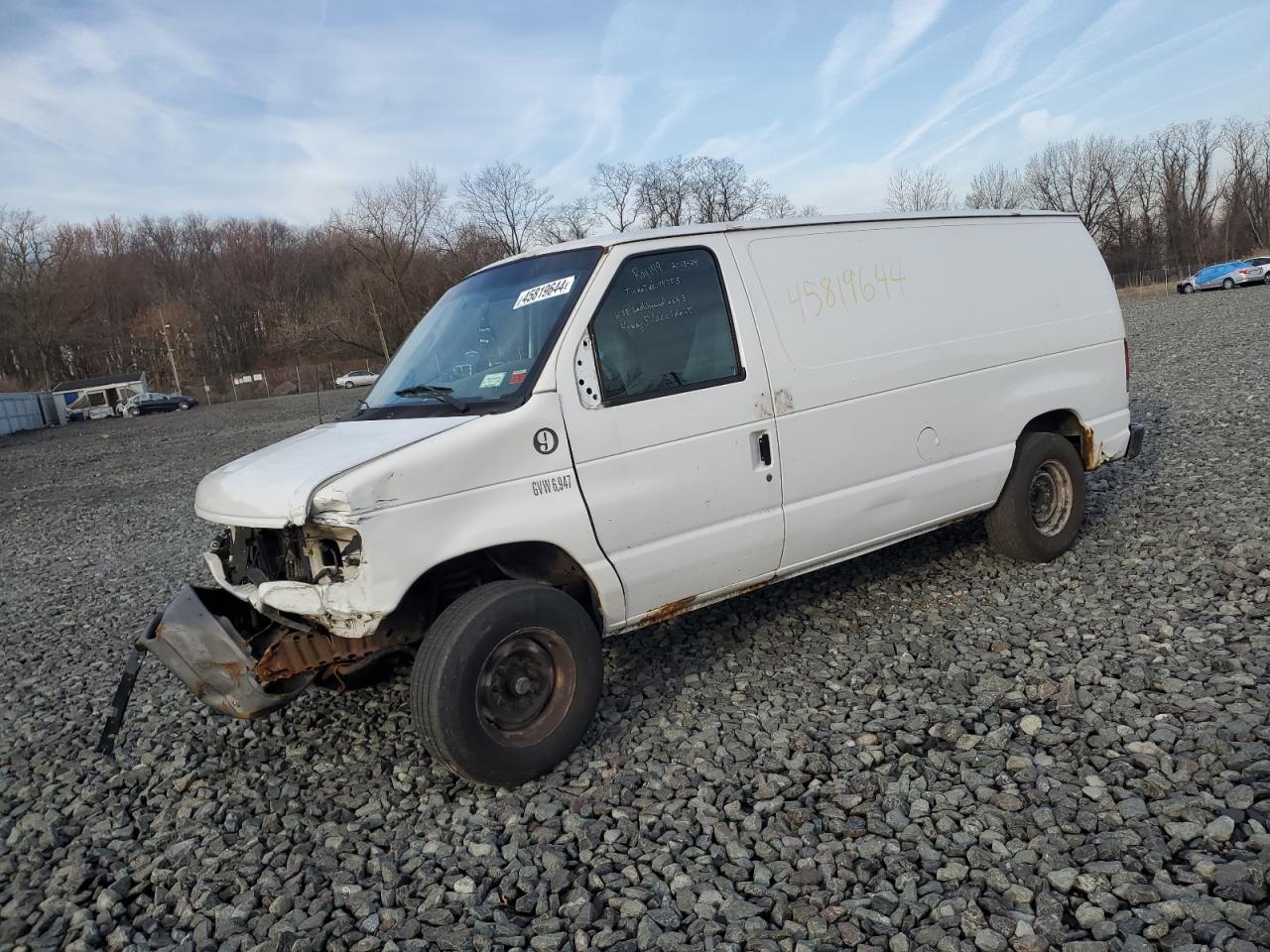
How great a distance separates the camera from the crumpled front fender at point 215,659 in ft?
11.4

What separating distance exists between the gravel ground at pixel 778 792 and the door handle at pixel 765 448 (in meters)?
1.18

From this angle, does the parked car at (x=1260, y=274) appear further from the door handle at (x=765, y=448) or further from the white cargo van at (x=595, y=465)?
the door handle at (x=765, y=448)

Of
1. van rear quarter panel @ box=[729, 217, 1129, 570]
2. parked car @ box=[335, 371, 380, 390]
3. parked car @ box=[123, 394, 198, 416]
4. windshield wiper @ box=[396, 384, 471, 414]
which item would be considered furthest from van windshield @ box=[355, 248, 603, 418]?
parked car @ box=[123, 394, 198, 416]

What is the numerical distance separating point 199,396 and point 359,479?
82280mm

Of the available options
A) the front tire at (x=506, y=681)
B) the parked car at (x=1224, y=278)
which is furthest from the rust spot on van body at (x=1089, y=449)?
the parked car at (x=1224, y=278)

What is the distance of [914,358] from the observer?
470cm

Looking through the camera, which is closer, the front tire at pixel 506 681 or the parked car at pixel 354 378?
the front tire at pixel 506 681

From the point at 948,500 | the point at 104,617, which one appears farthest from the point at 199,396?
the point at 948,500

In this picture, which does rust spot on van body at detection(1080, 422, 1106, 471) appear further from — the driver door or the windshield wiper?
the windshield wiper

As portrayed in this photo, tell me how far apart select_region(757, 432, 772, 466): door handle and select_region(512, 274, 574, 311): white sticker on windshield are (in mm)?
1189

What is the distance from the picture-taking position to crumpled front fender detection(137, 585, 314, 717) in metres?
3.46

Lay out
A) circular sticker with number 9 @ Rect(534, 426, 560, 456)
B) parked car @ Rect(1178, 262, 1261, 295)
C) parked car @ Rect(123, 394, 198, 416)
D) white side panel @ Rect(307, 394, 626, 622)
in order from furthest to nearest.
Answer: parked car @ Rect(123, 394, 198, 416) → parked car @ Rect(1178, 262, 1261, 295) → circular sticker with number 9 @ Rect(534, 426, 560, 456) → white side panel @ Rect(307, 394, 626, 622)

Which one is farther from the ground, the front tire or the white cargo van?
the white cargo van

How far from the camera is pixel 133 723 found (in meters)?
4.70
